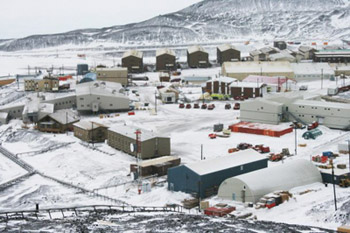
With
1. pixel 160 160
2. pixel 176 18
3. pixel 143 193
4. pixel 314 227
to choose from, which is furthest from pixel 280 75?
pixel 176 18

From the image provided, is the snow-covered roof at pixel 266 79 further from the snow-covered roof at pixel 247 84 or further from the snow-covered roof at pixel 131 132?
the snow-covered roof at pixel 131 132

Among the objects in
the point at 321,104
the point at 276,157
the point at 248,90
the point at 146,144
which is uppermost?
the point at 321,104

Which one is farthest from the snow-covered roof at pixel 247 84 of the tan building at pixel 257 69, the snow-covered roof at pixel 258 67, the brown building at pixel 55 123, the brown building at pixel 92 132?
the brown building at pixel 92 132

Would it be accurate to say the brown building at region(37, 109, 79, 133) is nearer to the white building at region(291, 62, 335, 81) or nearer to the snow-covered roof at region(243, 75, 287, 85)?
the snow-covered roof at region(243, 75, 287, 85)

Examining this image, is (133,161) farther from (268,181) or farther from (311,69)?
(311,69)

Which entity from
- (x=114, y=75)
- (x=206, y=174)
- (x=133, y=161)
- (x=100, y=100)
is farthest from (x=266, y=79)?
(x=206, y=174)

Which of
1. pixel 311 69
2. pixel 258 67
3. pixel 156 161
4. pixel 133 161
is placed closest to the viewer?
pixel 156 161

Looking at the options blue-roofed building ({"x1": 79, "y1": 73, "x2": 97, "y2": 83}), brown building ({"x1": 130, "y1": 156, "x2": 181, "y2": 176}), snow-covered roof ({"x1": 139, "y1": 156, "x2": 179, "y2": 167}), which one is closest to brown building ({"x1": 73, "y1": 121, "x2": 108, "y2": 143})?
snow-covered roof ({"x1": 139, "y1": 156, "x2": 179, "y2": 167})
